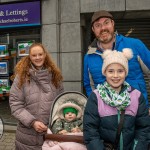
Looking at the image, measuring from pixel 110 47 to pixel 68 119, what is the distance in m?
0.87

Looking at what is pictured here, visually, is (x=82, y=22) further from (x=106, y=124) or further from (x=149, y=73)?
(x=106, y=124)

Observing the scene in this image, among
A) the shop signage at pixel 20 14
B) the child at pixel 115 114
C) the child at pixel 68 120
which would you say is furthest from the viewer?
the shop signage at pixel 20 14

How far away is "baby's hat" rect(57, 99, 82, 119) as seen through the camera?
10.7ft

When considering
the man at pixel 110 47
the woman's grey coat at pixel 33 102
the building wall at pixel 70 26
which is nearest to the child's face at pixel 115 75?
the man at pixel 110 47

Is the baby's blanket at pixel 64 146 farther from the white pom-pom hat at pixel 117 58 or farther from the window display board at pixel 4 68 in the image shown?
the window display board at pixel 4 68

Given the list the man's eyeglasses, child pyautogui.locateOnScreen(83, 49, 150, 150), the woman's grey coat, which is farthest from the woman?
child pyautogui.locateOnScreen(83, 49, 150, 150)

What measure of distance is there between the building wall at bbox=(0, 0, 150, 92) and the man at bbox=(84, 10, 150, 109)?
14.4 feet

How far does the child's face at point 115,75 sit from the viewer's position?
8.80 ft

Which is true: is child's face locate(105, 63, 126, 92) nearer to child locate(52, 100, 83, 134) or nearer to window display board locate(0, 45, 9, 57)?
child locate(52, 100, 83, 134)

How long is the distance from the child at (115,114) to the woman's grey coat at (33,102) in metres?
0.86

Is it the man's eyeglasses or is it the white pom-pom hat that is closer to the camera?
the white pom-pom hat

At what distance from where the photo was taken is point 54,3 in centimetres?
773

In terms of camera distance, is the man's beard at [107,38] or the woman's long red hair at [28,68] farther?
the woman's long red hair at [28,68]

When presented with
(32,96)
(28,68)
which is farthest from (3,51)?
(32,96)
